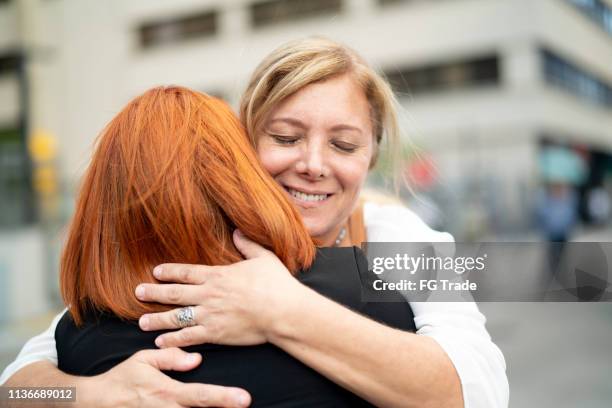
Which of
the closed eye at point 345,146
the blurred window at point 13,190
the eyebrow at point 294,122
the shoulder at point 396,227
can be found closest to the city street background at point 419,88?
the blurred window at point 13,190

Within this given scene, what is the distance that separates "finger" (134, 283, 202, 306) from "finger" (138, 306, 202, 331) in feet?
0.07

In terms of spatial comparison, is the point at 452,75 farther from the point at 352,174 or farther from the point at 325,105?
the point at 325,105

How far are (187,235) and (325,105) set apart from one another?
25.1 inches

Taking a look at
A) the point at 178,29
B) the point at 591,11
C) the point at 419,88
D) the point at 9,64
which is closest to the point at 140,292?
the point at 9,64

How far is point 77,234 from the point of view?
5.10 feet

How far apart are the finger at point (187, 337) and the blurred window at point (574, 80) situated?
24.5 m

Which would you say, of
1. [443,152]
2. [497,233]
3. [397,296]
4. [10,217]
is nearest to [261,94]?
[397,296]

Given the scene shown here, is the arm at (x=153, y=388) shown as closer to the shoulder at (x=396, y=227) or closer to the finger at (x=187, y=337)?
the finger at (x=187, y=337)

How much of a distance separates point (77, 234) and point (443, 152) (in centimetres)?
2420

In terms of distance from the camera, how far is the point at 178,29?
27.9 m

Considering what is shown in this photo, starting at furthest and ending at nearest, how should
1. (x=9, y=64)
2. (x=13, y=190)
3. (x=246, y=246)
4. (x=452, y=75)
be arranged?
1. (x=452, y=75)
2. (x=9, y=64)
3. (x=13, y=190)
4. (x=246, y=246)

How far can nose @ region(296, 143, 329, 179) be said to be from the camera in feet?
6.19

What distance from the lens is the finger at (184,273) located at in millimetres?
1412

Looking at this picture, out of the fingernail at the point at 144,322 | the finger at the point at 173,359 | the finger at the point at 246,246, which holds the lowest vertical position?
the finger at the point at 173,359
